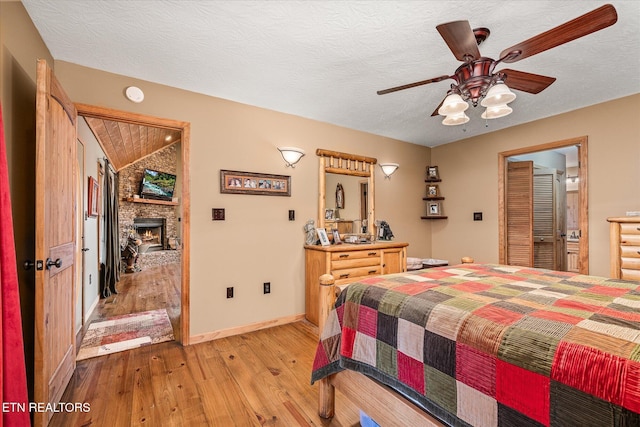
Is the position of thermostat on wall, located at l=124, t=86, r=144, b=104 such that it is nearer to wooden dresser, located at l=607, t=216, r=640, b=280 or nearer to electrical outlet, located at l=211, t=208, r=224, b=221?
electrical outlet, located at l=211, t=208, r=224, b=221

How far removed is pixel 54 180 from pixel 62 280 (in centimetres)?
70

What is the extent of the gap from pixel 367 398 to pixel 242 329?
1.96m

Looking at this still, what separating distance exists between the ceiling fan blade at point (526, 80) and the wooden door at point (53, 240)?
2745mm

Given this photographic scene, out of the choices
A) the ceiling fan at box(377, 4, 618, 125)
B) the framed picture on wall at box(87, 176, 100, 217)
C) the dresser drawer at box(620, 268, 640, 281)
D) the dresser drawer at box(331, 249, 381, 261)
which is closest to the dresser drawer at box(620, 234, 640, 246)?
A: the dresser drawer at box(620, 268, 640, 281)

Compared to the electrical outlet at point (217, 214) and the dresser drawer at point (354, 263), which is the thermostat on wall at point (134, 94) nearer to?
the electrical outlet at point (217, 214)

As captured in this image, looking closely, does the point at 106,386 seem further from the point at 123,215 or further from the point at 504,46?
the point at 123,215

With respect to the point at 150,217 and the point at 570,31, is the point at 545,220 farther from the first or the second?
the point at 150,217

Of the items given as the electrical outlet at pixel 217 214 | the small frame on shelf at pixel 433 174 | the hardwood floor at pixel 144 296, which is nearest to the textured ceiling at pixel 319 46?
the electrical outlet at pixel 217 214

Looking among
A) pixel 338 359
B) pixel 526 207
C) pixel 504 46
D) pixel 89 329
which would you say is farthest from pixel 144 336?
pixel 526 207

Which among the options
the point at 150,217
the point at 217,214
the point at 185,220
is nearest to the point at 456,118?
the point at 217,214

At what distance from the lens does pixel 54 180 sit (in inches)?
69.6

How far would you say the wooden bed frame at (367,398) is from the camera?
1.19m

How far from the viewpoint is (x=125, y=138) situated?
4852 mm

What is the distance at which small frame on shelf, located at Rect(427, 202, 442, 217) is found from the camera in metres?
4.70
